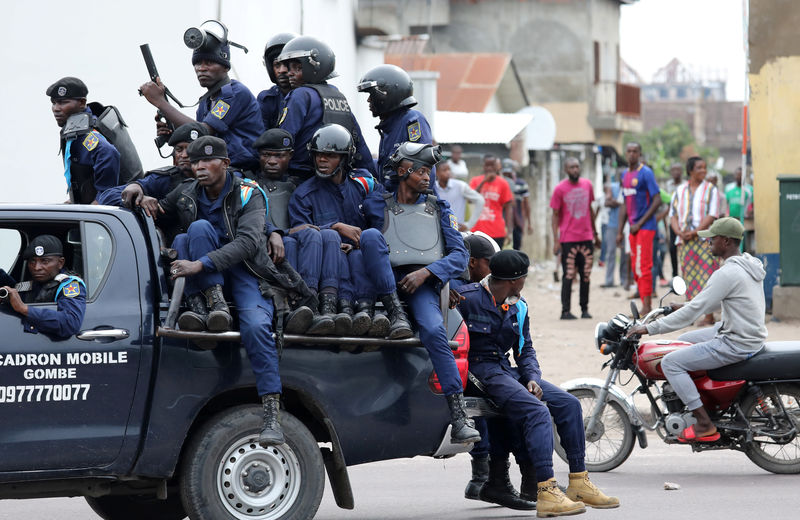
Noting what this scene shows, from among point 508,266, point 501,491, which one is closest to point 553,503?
point 501,491

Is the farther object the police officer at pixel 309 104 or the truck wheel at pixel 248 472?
the police officer at pixel 309 104

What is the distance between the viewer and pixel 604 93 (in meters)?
46.1

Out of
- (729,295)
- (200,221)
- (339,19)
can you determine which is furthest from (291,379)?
(339,19)

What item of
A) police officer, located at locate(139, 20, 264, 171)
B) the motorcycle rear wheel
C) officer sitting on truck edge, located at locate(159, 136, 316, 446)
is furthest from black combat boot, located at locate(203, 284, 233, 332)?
the motorcycle rear wheel

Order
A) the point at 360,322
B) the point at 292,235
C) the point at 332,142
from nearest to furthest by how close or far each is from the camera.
→ the point at 360,322 < the point at 292,235 < the point at 332,142

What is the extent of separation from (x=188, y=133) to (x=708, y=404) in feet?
13.0

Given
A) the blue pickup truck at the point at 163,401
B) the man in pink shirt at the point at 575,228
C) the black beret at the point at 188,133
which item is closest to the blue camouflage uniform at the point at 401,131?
the black beret at the point at 188,133

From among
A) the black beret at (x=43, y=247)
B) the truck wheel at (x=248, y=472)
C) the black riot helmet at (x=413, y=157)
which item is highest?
the black riot helmet at (x=413, y=157)

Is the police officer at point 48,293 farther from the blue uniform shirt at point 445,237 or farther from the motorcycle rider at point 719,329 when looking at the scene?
the motorcycle rider at point 719,329

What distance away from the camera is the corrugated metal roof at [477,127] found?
27.2 metres

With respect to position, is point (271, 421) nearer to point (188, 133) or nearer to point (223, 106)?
point (188, 133)

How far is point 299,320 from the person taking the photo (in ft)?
20.2

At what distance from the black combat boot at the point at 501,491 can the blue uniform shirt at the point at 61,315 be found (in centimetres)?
271

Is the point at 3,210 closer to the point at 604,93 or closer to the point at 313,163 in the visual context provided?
the point at 313,163
